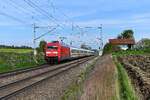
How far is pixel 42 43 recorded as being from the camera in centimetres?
8806

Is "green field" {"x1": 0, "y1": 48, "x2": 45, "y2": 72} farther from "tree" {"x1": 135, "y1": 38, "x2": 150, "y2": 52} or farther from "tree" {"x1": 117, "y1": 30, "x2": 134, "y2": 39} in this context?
"tree" {"x1": 135, "y1": 38, "x2": 150, "y2": 52}

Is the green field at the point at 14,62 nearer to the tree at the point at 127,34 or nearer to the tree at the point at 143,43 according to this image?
the tree at the point at 127,34

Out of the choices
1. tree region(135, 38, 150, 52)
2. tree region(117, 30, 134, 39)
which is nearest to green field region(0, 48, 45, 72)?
tree region(117, 30, 134, 39)

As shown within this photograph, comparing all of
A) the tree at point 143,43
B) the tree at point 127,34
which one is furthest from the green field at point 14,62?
the tree at point 143,43

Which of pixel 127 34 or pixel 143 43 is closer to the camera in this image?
pixel 127 34

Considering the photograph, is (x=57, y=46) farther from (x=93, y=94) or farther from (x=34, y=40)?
(x=93, y=94)

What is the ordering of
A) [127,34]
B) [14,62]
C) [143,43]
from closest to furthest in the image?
1. [14,62]
2. [127,34]
3. [143,43]

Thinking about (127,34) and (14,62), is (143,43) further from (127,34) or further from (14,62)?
(14,62)

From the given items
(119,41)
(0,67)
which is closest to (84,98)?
(0,67)

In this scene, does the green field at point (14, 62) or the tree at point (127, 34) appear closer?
the green field at point (14, 62)

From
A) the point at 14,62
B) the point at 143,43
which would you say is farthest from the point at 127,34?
the point at 14,62

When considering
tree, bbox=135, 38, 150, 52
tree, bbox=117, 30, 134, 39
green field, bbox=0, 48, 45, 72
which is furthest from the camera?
tree, bbox=135, 38, 150, 52

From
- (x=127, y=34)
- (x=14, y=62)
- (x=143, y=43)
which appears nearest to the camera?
(x=14, y=62)

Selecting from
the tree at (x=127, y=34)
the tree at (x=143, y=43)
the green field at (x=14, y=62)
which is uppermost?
the tree at (x=127, y=34)
